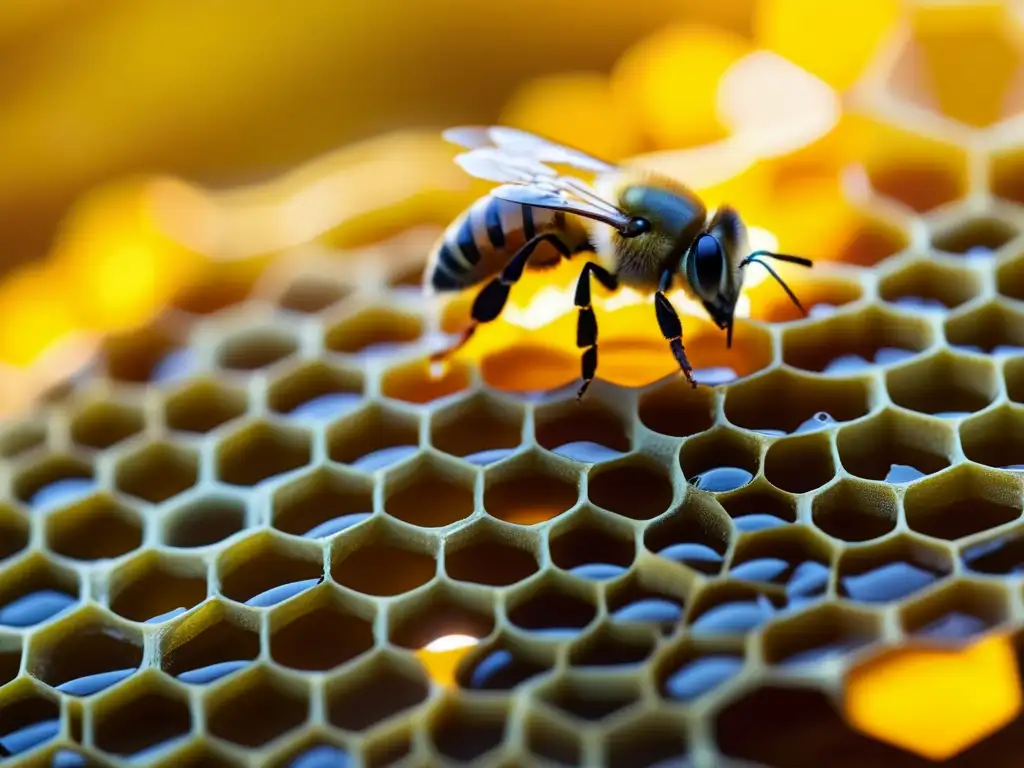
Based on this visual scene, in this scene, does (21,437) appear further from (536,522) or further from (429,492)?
(536,522)

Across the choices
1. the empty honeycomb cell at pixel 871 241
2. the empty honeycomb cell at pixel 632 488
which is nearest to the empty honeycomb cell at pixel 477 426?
the empty honeycomb cell at pixel 632 488

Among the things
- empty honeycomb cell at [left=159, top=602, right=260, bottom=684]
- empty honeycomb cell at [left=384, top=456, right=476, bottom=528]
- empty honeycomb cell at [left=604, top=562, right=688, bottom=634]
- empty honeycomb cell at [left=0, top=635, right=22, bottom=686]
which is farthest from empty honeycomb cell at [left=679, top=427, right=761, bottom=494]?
empty honeycomb cell at [left=0, top=635, right=22, bottom=686]

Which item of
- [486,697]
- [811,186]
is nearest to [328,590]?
[486,697]

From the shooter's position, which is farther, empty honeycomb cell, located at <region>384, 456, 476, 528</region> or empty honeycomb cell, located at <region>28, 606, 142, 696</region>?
empty honeycomb cell, located at <region>384, 456, 476, 528</region>

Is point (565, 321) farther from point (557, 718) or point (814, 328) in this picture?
point (557, 718)

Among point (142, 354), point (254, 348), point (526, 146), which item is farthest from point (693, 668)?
point (142, 354)

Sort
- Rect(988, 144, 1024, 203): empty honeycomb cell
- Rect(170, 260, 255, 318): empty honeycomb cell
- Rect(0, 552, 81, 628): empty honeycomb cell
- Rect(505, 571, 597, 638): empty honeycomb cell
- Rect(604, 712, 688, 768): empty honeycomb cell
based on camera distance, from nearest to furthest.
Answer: Rect(604, 712, 688, 768): empty honeycomb cell → Rect(505, 571, 597, 638): empty honeycomb cell → Rect(0, 552, 81, 628): empty honeycomb cell → Rect(988, 144, 1024, 203): empty honeycomb cell → Rect(170, 260, 255, 318): empty honeycomb cell

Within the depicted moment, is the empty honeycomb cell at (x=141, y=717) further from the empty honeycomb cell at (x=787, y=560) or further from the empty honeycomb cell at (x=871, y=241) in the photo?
the empty honeycomb cell at (x=871, y=241)

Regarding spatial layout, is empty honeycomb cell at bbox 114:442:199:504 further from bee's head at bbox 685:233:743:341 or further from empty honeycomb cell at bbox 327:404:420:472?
bee's head at bbox 685:233:743:341

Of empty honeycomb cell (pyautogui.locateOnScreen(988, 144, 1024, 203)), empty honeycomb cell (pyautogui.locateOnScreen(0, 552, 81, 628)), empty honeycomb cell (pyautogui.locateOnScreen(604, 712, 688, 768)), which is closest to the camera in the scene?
empty honeycomb cell (pyautogui.locateOnScreen(604, 712, 688, 768))
